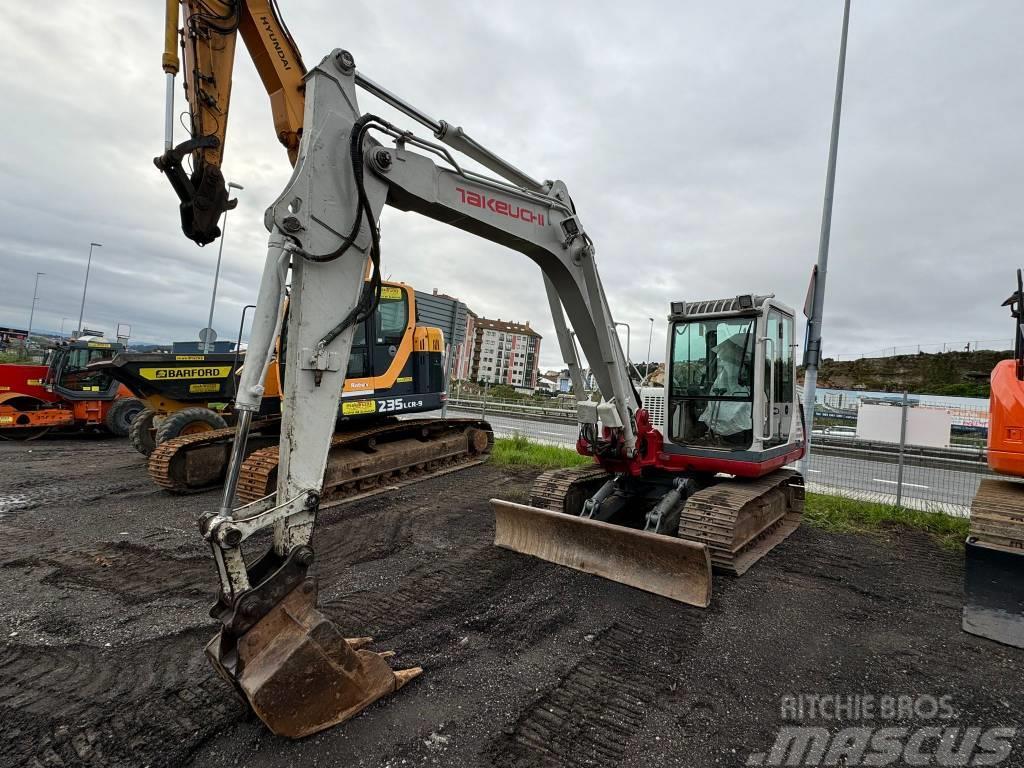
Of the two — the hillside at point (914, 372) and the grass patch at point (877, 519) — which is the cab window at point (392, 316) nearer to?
the grass patch at point (877, 519)

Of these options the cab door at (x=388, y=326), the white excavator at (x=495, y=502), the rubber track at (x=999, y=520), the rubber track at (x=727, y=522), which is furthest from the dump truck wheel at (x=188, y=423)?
the rubber track at (x=999, y=520)

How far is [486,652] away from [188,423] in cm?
800

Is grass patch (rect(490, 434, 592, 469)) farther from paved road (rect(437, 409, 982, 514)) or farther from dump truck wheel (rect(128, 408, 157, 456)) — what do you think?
dump truck wheel (rect(128, 408, 157, 456))

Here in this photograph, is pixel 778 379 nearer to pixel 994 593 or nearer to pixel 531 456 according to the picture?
pixel 994 593

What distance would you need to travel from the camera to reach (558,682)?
3162 millimetres

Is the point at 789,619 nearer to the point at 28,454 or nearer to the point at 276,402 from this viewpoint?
the point at 276,402

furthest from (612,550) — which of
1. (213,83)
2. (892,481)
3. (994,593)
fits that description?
(892,481)

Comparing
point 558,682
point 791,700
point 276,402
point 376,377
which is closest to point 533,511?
point 558,682

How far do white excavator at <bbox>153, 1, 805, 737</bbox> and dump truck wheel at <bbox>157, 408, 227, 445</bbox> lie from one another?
5096 millimetres

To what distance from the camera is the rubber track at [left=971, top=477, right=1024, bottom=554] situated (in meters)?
4.66

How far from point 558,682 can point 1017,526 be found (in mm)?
4462

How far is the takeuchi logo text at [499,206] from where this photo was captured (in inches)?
156

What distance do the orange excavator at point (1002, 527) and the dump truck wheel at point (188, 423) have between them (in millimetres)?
10442
